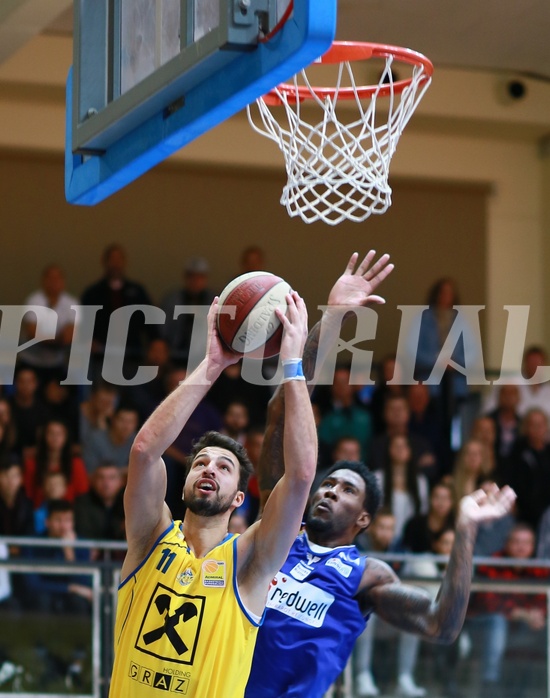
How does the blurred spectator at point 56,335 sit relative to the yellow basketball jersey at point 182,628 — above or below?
above

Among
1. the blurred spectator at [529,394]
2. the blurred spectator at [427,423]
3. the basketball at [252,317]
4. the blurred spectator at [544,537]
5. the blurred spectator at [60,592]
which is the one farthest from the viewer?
the blurred spectator at [529,394]

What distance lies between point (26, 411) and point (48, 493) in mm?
923

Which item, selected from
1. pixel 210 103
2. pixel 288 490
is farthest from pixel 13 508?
pixel 210 103

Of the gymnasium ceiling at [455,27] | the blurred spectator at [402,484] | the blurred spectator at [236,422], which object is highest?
the gymnasium ceiling at [455,27]

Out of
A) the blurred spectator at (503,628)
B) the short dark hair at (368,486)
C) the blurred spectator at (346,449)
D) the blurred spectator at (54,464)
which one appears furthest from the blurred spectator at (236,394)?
the short dark hair at (368,486)

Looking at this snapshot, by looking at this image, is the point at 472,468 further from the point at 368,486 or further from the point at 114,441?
the point at 368,486

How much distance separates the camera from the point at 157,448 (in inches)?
164

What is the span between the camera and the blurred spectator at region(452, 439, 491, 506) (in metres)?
9.95

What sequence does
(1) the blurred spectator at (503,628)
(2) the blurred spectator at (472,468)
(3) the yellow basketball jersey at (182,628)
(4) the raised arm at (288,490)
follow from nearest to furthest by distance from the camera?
(4) the raised arm at (288,490)
(3) the yellow basketball jersey at (182,628)
(1) the blurred spectator at (503,628)
(2) the blurred spectator at (472,468)

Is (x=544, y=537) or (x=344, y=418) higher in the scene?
(x=344, y=418)

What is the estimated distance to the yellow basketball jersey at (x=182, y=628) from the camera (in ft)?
13.8

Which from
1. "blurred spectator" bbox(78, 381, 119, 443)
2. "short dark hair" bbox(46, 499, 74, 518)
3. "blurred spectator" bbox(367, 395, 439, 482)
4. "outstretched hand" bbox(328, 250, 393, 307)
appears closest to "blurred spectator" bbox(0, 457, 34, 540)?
"short dark hair" bbox(46, 499, 74, 518)

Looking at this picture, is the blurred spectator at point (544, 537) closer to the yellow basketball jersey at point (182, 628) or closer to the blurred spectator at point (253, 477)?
the blurred spectator at point (253, 477)

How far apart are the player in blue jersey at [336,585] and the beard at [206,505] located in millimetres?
631
